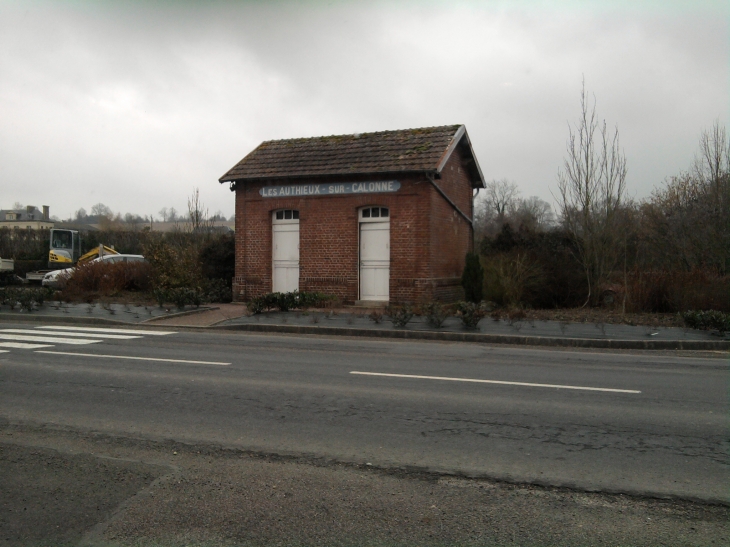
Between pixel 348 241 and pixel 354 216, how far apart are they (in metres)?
0.81

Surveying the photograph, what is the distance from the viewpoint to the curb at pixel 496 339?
39.0 feet

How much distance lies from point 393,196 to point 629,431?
1328 cm

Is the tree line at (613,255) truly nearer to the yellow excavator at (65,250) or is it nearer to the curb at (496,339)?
the curb at (496,339)

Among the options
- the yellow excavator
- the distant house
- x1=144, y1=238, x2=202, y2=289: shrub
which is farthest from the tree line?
the distant house

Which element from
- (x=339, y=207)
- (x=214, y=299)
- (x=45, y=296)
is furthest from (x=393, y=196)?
(x=45, y=296)

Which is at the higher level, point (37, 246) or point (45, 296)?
point (37, 246)

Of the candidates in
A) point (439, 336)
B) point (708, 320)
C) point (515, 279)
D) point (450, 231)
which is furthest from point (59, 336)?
point (708, 320)

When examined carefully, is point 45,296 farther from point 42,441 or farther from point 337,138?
point 42,441

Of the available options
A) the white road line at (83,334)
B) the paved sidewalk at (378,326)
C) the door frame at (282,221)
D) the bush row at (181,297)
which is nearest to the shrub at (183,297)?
the bush row at (181,297)

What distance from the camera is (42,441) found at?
18.1 feet

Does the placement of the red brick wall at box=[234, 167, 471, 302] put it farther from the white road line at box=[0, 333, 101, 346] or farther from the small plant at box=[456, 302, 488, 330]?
the white road line at box=[0, 333, 101, 346]

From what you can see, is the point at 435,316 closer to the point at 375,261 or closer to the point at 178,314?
the point at 375,261

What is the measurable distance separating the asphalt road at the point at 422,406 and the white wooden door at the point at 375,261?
7708 millimetres

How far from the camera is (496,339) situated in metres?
12.8
